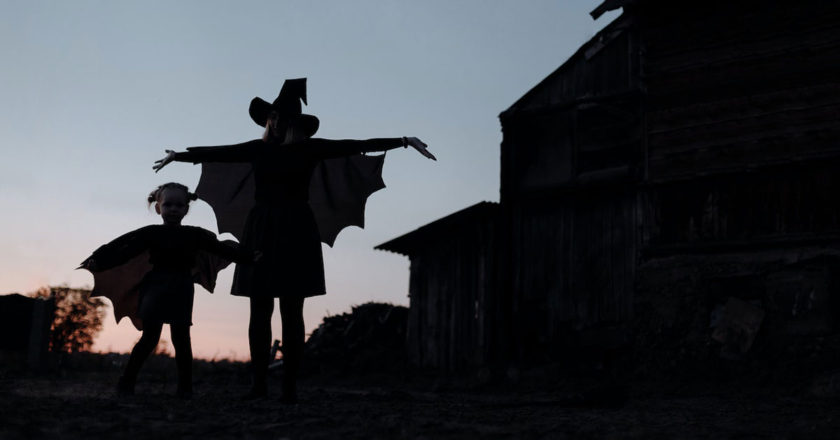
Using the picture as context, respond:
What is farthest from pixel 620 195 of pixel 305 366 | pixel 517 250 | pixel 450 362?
pixel 305 366

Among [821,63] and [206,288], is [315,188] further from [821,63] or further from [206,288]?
[821,63]

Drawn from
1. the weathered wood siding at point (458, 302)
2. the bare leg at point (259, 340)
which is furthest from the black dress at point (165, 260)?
the weathered wood siding at point (458, 302)

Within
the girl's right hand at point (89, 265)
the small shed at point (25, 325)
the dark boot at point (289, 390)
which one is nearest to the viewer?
the dark boot at point (289, 390)

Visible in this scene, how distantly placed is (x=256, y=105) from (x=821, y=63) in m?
8.62

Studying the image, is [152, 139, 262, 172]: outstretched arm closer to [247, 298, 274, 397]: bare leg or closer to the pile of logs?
[247, 298, 274, 397]: bare leg

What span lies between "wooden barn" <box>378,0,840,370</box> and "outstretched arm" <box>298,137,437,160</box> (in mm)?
7139

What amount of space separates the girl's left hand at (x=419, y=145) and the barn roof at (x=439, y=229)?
7.95 meters

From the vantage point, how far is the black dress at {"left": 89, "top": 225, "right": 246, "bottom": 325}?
19.9ft

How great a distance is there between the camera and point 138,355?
6.05 meters

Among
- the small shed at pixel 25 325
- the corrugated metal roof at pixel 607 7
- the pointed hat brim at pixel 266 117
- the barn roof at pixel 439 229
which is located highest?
the corrugated metal roof at pixel 607 7

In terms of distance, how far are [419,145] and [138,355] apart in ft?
8.49

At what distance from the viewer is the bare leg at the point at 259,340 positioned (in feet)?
18.9

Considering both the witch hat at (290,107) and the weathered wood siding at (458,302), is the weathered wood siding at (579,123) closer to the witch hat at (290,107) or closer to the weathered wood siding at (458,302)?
the weathered wood siding at (458,302)

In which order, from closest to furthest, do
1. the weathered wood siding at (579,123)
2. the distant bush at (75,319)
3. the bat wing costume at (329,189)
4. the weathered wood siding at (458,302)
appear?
the bat wing costume at (329,189), the weathered wood siding at (579,123), the weathered wood siding at (458,302), the distant bush at (75,319)
